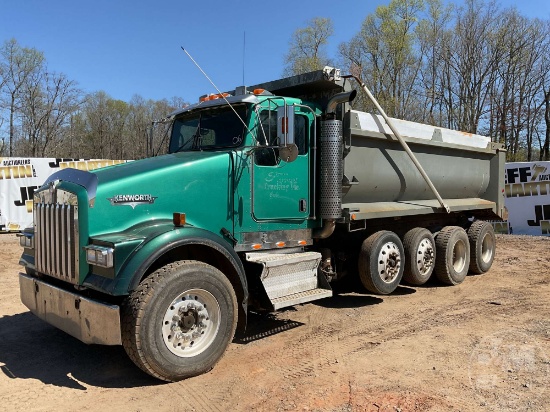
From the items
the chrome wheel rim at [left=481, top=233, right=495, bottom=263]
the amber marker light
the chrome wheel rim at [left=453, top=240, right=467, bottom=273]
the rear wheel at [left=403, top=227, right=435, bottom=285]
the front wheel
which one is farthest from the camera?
the chrome wheel rim at [left=481, top=233, right=495, bottom=263]

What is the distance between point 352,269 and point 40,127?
38.9 metres

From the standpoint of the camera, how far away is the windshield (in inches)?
208

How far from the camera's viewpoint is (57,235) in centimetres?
436

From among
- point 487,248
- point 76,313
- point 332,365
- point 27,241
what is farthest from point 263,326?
point 487,248

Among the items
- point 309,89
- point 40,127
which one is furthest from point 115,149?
point 309,89

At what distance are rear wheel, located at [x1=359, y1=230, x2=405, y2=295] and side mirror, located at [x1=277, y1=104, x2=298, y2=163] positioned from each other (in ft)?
7.23

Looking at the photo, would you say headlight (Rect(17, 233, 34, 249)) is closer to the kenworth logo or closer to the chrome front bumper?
the chrome front bumper

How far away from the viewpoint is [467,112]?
1399 inches

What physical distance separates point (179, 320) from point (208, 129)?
2441 millimetres

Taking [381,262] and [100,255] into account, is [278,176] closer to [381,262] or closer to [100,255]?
[381,262]

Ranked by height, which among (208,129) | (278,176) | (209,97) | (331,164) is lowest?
(278,176)

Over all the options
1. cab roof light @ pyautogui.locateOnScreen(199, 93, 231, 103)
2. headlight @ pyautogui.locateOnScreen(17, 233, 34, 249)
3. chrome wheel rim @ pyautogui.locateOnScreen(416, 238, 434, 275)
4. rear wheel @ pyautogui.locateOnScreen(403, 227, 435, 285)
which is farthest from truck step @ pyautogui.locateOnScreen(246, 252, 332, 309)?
chrome wheel rim @ pyautogui.locateOnScreen(416, 238, 434, 275)

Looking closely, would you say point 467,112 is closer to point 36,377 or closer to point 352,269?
point 352,269

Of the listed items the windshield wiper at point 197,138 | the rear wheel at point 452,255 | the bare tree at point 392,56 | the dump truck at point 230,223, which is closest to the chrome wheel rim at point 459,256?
the rear wheel at point 452,255
